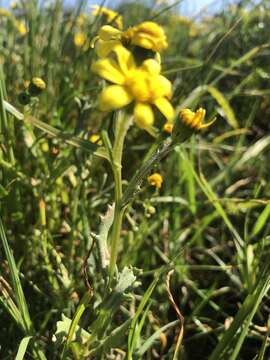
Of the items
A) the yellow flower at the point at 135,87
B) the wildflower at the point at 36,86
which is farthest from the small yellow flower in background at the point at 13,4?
the yellow flower at the point at 135,87

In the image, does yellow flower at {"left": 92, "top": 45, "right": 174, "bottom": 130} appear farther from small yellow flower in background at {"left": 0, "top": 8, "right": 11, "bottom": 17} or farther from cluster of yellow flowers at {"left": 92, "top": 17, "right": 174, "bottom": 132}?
small yellow flower in background at {"left": 0, "top": 8, "right": 11, "bottom": 17}

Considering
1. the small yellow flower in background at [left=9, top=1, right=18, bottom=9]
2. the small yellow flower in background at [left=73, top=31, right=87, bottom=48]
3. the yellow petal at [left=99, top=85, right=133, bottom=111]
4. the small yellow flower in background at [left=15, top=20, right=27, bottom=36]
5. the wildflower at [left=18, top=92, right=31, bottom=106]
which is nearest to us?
the yellow petal at [left=99, top=85, right=133, bottom=111]

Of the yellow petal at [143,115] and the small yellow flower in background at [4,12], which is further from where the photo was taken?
the small yellow flower in background at [4,12]

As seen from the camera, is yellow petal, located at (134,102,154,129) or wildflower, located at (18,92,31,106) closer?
yellow petal, located at (134,102,154,129)

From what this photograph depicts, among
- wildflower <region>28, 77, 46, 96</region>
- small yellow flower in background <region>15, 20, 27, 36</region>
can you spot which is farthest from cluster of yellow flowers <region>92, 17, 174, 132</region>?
small yellow flower in background <region>15, 20, 27, 36</region>

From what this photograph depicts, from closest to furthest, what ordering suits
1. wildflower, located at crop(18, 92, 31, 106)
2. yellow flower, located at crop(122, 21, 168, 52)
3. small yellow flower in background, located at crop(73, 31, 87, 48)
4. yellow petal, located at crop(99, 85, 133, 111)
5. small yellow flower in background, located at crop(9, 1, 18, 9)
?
yellow petal, located at crop(99, 85, 133, 111) → yellow flower, located at crop(122, 21, 168, 52) → wildflower, located at crop(18, 92, 31, 106) → small yellow flower in background, located at crop(73, 31, 87, 48) → small yellow flower in background, located at crop(9, 1, 18, 9)

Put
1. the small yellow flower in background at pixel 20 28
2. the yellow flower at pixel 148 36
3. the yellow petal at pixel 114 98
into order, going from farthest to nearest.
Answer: the small yellow flower in background at pixel 20 28, the yellow flower at pixel 148 36, the yellow petal at pixel 114 98

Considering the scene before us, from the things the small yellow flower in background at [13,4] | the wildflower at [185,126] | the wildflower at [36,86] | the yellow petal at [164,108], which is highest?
the small yellow flower in background at [13,4]

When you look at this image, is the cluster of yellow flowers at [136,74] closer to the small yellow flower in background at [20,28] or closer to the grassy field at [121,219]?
the grassy field at [121,219]

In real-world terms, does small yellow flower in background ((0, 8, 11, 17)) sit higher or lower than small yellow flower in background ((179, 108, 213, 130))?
higher
